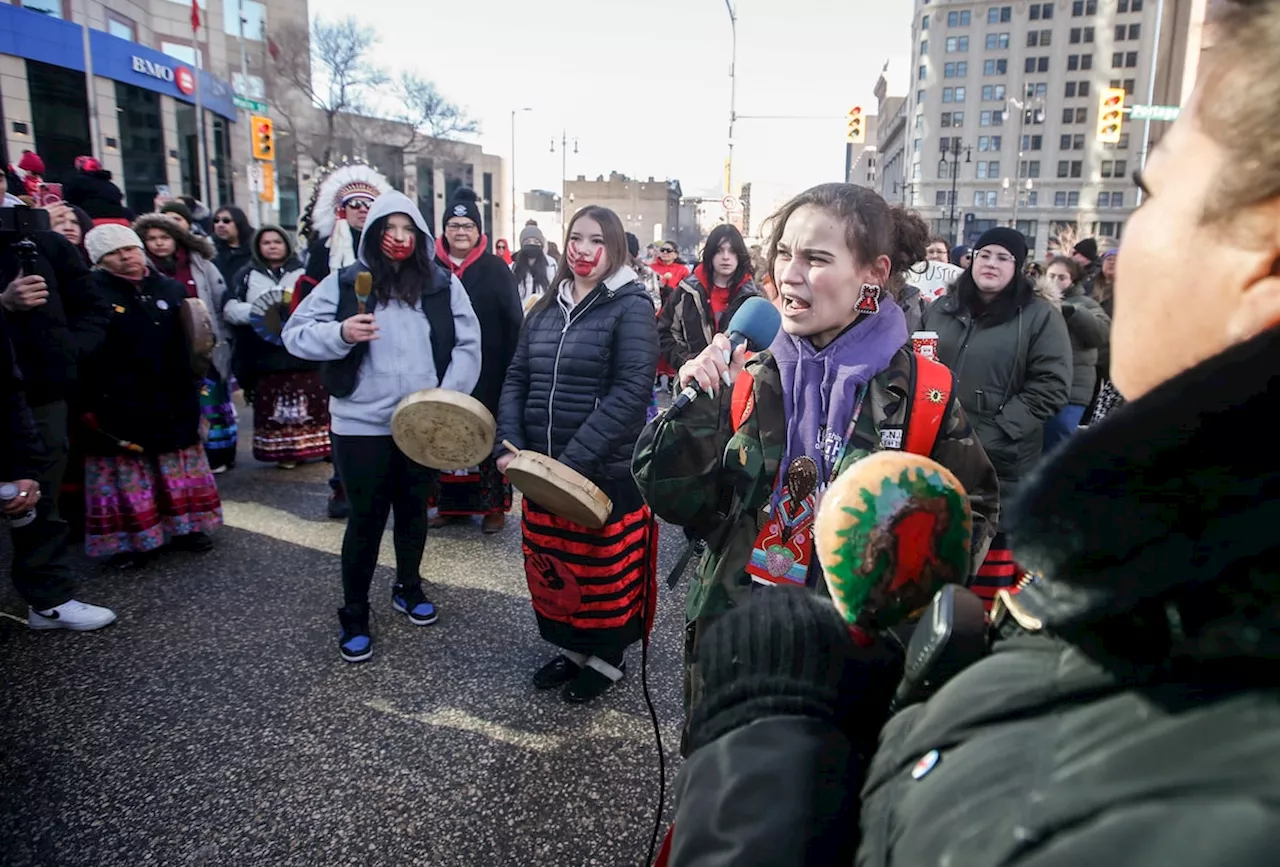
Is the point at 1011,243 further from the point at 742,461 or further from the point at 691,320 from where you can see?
the point at 742,461

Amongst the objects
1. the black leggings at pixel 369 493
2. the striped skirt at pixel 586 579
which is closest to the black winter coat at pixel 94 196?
the black leggings at pixel 369 493

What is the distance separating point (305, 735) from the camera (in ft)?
9.88

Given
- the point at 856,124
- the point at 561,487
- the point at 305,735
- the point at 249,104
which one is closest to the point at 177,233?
the point at 305,735

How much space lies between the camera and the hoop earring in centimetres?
199

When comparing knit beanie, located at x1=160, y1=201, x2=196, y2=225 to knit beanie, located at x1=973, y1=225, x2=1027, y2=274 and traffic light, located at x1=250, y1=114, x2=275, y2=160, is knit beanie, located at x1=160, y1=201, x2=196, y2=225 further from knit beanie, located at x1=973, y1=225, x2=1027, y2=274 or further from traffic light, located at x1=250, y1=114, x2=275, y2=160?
traffic light, located at x1=250, y1=114, x2=275, y2=160

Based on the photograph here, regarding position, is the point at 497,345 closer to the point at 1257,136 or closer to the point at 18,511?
the point at 18,511

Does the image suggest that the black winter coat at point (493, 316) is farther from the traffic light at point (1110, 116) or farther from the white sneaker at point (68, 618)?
the traffic light at point (1110, 116)

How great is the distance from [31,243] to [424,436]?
2.17 meters

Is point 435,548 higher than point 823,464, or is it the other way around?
point 823,464

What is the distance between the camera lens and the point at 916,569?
0.99 m

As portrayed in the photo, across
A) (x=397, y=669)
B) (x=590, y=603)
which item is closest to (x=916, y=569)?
(x=590, y=603)

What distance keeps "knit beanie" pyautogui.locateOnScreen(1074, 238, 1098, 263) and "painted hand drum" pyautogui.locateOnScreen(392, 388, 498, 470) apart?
6190 millimetres

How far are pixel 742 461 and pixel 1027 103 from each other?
91.2m

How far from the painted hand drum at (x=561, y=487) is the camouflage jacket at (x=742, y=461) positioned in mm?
963
